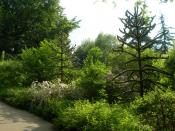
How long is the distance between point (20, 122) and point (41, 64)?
7795 mm

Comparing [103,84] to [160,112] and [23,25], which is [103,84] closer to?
[160,112]

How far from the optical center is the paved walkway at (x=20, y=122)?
11.2m

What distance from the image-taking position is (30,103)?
14.8 m

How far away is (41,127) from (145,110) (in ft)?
11.0

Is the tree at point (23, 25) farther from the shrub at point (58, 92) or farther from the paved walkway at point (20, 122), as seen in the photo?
the paved walkway at point (20, 122)

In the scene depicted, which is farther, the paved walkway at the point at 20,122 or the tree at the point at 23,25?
the tree at the point at 23,25

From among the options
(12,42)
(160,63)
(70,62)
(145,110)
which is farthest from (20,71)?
(12,42)

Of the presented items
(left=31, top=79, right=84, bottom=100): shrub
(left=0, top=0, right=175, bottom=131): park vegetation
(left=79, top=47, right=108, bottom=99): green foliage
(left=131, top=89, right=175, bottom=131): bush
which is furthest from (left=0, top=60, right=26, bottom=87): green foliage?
(left=131, top=89, right=175, bottom=131): bush

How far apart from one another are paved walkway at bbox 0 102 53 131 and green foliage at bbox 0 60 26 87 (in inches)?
233

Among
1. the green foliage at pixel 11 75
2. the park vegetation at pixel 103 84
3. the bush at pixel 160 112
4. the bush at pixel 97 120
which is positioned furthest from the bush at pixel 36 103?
the bush at pixel 160 112

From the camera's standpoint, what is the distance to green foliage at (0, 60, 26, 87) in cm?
2039

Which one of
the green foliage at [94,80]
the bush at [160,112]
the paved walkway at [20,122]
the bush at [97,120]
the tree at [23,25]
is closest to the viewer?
the bush at [97,120]

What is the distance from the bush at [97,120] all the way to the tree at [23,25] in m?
28.2

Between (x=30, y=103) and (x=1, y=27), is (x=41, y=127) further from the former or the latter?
(x=1, y=27)
